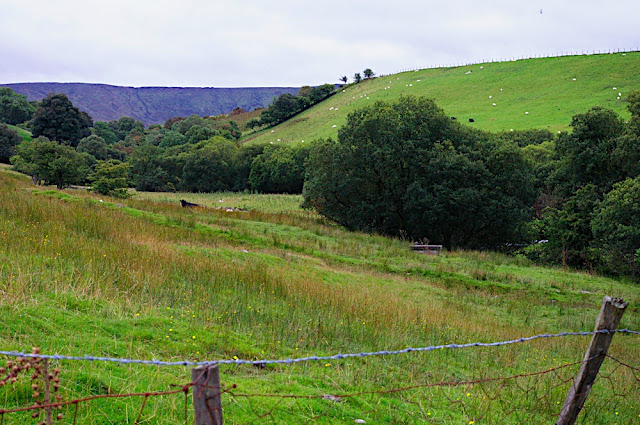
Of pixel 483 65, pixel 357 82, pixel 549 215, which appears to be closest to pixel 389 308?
pixel 549 215

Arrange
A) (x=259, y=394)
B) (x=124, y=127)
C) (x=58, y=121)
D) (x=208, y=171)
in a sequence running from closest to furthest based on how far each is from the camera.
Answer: (x=259, y=394)
(x=208, y=171)
(x=58, y=121)
(x=124, y=127)

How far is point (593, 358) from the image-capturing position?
4.78 m

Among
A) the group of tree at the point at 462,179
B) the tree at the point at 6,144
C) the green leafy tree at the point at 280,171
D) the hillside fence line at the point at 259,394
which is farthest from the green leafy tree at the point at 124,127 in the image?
the hillside fence line at the point at 259,394

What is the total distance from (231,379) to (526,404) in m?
3.85

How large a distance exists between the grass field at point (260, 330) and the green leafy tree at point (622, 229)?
8637 millimetres

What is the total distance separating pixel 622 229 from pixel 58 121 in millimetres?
89623

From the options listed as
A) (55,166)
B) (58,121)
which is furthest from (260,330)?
(58,121)

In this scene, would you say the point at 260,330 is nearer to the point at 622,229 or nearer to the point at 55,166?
the point at 622,229

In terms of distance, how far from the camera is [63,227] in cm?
1254

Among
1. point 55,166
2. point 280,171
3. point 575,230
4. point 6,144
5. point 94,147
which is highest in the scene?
point 94,147

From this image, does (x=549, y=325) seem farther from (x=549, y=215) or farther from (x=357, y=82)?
(x=357, y=82)

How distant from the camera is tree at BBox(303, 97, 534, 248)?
1226 inches

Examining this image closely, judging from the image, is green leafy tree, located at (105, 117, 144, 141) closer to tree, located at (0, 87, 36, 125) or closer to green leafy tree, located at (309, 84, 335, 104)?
tree, located at (0, 87, 36, 125)

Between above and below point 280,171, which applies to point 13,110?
above
